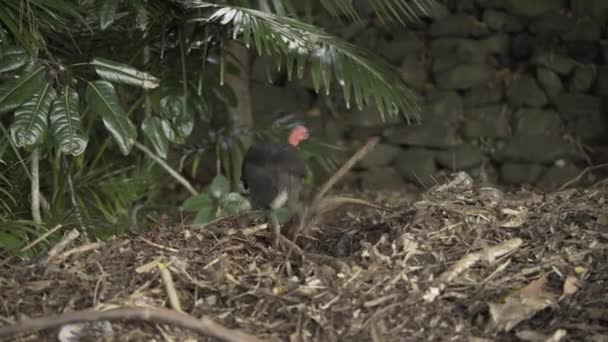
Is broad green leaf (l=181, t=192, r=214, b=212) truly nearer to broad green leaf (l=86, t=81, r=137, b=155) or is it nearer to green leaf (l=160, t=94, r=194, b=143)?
green leaf (l=160, t=94, r=194, b=143)

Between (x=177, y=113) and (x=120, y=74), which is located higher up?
(x=120, y=74)

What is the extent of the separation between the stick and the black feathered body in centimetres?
66

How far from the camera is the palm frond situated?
234 cm

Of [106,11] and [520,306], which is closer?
[520,306]

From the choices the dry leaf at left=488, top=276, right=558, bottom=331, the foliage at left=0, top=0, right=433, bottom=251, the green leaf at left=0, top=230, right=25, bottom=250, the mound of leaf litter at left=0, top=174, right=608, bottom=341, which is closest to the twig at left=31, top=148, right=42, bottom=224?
the foliage at left=0, top=0, right=433, bottom=251

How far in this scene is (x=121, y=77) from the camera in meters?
2.22

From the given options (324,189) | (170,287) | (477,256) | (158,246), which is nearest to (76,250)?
(158,246)

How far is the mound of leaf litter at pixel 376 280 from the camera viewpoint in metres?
1.35

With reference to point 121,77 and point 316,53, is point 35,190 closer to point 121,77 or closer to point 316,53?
point 121,77

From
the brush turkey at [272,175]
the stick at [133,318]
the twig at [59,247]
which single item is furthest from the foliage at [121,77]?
the stick at [133,318]

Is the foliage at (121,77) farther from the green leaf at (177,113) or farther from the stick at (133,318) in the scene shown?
the stick at (133,318)

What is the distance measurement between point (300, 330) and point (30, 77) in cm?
113

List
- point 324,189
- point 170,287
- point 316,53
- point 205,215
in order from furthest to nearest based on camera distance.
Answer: point 205,215
point 316,53
point 324,189
point 170,287

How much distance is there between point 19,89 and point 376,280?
1.10 metres
